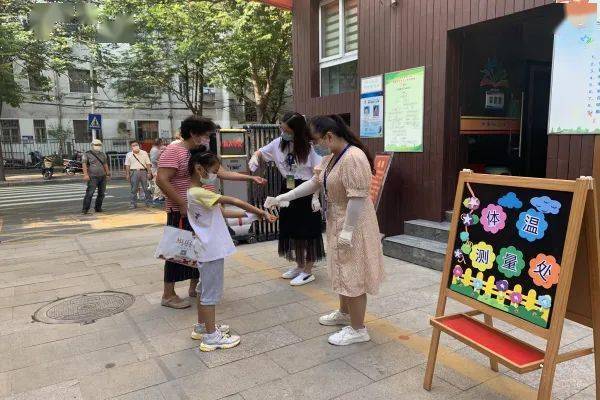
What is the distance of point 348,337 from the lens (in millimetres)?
3340

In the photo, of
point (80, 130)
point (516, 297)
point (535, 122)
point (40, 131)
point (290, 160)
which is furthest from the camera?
point (80, 130)

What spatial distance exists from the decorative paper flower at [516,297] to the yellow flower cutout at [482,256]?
191 mm

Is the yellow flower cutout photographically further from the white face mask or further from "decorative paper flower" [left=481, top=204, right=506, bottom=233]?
the white face mask

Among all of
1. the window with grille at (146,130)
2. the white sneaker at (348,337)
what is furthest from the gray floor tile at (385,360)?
the window with grille at (146,130)

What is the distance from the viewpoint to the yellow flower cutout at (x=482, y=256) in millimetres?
2504

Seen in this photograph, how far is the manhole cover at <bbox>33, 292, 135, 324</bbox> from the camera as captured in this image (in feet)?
13.1

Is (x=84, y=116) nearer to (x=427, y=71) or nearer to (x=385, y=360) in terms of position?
(x=427, y=71)

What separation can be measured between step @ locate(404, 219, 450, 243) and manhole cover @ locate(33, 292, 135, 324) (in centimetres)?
333

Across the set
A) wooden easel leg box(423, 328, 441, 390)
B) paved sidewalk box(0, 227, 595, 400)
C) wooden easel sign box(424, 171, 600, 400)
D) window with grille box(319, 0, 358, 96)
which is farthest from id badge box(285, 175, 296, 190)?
window with grille box(319, 0, 358, 96)

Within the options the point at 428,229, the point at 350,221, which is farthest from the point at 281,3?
the point at 350,221

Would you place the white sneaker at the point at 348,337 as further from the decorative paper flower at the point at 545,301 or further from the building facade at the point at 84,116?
the building facade at the point at 84,116

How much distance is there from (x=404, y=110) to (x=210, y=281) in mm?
3611

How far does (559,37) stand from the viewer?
4.06 metres

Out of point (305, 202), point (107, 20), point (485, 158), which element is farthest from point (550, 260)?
point (107, 20)
